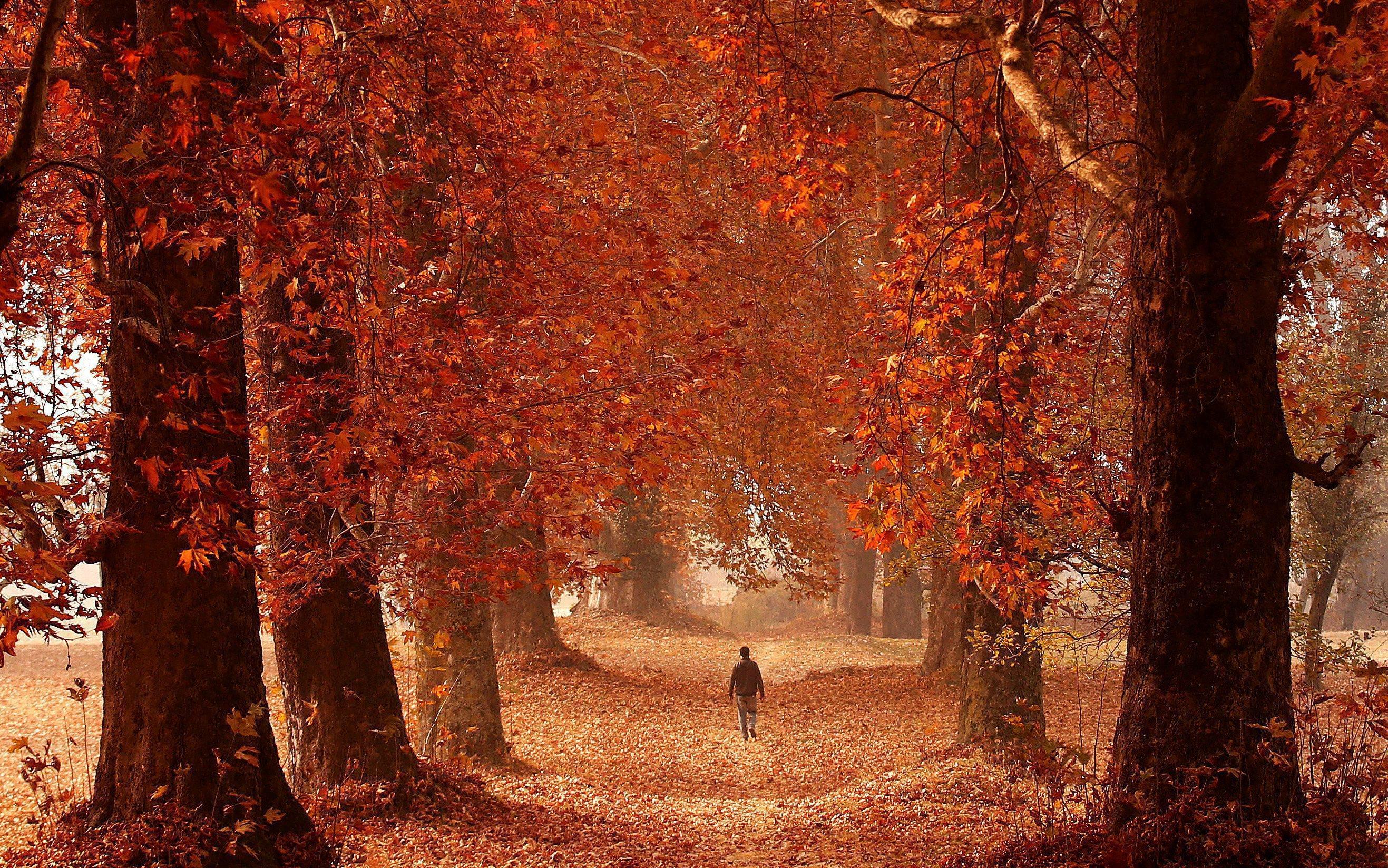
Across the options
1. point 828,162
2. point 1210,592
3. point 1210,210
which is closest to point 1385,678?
point 1210,592

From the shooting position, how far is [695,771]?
42.1 ft

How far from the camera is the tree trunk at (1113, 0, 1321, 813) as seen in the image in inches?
196

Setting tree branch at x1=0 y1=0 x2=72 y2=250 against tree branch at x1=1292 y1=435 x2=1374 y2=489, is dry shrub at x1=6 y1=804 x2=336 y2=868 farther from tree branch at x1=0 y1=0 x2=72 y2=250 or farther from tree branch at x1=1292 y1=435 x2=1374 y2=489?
tree branch at x1=1292 y1=435 x2=1374 y2=489

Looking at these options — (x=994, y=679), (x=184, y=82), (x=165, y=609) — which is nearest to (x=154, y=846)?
(x=165, y=609)

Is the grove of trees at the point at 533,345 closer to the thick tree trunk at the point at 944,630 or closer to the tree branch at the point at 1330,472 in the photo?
the tree branch at the point at 1330,472

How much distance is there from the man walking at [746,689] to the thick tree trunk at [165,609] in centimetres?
898

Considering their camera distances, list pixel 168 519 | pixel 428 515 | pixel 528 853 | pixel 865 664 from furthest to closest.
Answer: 1. pixel 865 664
2. pixel 428 515
3. pixel 528 853
4. pixel 168 519

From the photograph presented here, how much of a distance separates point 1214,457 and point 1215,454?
0.02 m

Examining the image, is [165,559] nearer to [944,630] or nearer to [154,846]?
[154,846]

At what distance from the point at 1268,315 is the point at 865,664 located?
16073 millimetres

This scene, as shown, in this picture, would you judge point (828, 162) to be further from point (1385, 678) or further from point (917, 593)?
point (917, 593)

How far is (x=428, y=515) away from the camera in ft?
27.8

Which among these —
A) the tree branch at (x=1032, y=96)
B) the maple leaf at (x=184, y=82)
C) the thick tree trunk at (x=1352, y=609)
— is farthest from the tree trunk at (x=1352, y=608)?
the maple leaf at (x=184, y=82)

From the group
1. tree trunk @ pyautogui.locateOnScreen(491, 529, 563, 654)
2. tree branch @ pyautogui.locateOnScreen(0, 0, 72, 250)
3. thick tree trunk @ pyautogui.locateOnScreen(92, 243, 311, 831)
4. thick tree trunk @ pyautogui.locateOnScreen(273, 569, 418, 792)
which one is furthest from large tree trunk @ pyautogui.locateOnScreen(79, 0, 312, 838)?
tree trunk @ pyautogui.locateOnScreen(491, 529, 563, 654)
